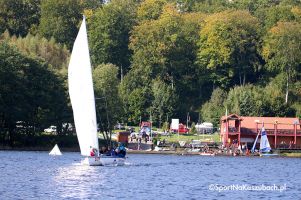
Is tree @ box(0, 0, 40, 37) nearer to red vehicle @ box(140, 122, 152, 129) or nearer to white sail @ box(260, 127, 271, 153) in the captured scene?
red vehicle @ box(140, 122, 152, 129)

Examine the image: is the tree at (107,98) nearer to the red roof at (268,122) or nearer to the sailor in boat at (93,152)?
the red roof at (268,122)

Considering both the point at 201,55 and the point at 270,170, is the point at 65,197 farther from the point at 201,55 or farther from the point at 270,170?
the point at 201,55

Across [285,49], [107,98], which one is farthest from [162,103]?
[107,98]

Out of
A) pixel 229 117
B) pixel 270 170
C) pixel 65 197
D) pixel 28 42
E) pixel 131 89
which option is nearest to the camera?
pixel 65 197

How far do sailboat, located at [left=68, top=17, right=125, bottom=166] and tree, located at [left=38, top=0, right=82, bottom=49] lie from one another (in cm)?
8346

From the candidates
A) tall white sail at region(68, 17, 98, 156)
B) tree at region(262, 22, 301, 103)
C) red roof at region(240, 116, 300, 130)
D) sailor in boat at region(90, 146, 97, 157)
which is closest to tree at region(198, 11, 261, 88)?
tree at region(262, 22, 301, 103)

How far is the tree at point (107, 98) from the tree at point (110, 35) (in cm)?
2990

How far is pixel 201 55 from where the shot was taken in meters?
Answer: 147

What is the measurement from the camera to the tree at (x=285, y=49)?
14038 centimetres

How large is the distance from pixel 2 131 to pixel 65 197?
5430 centimetres

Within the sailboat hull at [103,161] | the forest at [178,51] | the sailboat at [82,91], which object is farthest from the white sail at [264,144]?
the sailboat at [82,91]

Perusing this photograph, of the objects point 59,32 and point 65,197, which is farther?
point 59,32

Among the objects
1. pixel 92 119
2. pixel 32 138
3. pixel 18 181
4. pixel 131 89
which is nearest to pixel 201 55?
pixel 131 89

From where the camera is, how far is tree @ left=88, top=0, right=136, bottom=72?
14950 cm
